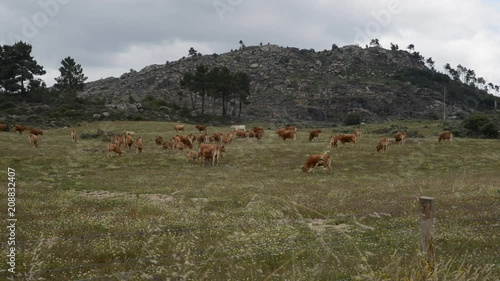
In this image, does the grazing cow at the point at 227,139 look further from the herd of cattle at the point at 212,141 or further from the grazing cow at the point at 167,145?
the grazing cow at the point at 167,145

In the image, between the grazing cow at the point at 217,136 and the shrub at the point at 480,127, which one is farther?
the shrub at the point at 480,127

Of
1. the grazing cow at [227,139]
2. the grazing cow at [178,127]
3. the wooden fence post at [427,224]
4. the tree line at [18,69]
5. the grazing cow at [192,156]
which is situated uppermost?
the tree line at [18,69]

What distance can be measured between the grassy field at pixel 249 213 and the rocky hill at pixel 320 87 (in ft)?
274

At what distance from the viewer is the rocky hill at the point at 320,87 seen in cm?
13900

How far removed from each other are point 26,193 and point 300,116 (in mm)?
118697

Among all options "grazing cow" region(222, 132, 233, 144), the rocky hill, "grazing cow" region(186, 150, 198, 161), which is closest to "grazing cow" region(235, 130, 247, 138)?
"grazing cow" region(222, 132, 233, 144)

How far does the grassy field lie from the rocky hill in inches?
3289

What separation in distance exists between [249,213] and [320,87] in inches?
5702

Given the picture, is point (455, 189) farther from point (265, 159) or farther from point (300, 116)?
point (300, 116)

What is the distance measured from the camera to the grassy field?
8070mm

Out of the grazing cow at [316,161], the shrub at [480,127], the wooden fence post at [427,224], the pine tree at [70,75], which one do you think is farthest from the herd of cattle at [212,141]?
the pine tree at [70,75]

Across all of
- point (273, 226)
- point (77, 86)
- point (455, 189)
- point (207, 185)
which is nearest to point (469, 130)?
point (455, 189)

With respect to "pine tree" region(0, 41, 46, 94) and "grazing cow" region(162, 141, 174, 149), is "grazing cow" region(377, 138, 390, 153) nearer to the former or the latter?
"grazing cow" region(162, 141, 174, 149)

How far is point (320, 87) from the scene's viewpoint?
513ft
